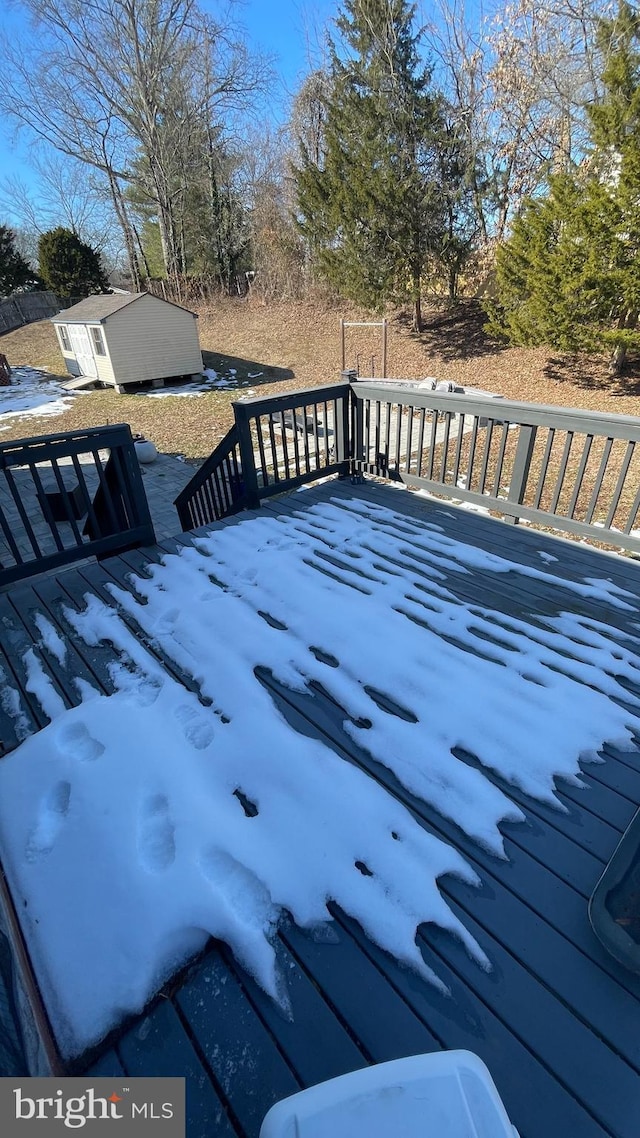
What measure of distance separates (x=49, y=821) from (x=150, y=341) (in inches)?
556

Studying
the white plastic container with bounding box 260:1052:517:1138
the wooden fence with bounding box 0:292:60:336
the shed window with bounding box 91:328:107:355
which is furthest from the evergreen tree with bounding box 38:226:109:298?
the white plastic container with bounding box 260:1052:517:1138

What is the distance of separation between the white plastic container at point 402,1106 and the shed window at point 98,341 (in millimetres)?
14887

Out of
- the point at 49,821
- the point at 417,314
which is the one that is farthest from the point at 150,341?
the point at 49,821

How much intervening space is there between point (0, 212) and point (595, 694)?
3132cm

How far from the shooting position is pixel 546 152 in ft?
38.4

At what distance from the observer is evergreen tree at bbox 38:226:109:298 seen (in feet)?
68.4

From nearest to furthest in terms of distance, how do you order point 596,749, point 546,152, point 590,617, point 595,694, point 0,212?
point 596,749 < point 595,694 < point 590,617 < point 546,152 < point 0,212

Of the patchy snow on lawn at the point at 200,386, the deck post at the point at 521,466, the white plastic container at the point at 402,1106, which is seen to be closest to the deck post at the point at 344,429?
the deck post at the point at 521,466

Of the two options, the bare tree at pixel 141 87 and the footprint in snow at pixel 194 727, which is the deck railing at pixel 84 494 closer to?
the footprint in snow at pixel 194 727

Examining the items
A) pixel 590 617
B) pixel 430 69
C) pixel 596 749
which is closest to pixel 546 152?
pixel 430 69

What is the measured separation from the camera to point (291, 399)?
3.63m

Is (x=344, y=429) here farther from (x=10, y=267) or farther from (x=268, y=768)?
(x=10, y=267)

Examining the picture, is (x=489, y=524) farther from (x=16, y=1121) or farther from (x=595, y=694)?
(x=16, y=1121)

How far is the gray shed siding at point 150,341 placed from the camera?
41.8 ft
